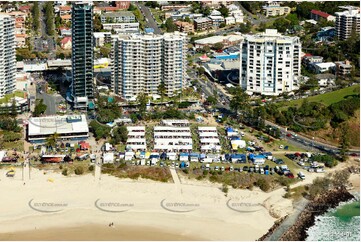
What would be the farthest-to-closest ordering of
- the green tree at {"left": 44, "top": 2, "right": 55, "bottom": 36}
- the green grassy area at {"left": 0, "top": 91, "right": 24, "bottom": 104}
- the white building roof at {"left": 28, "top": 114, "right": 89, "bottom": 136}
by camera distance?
the green tree at {"left": 44, "top": 2, "right": 55, "bottom": 36}, the green grassy area at {"left": 0, "top": 91, "right": 24, "bottom": 104}, the white building roof at {"left": 28, "top": 114, "right": 89, "bottom": 136}

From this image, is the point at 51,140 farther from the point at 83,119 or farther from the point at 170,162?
→ the point at 170,162

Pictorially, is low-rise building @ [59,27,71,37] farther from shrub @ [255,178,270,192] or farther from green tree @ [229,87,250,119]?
shrub @ [255,178,270,192]

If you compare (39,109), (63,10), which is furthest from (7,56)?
(63,10)

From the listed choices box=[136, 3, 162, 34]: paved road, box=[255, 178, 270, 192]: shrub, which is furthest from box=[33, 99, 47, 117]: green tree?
box=[136, 3, 162, 34]: paved road

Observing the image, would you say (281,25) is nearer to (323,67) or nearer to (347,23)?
(347,23)

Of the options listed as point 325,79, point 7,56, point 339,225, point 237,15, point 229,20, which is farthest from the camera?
point 237,15

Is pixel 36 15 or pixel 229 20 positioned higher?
pixel 36 15
